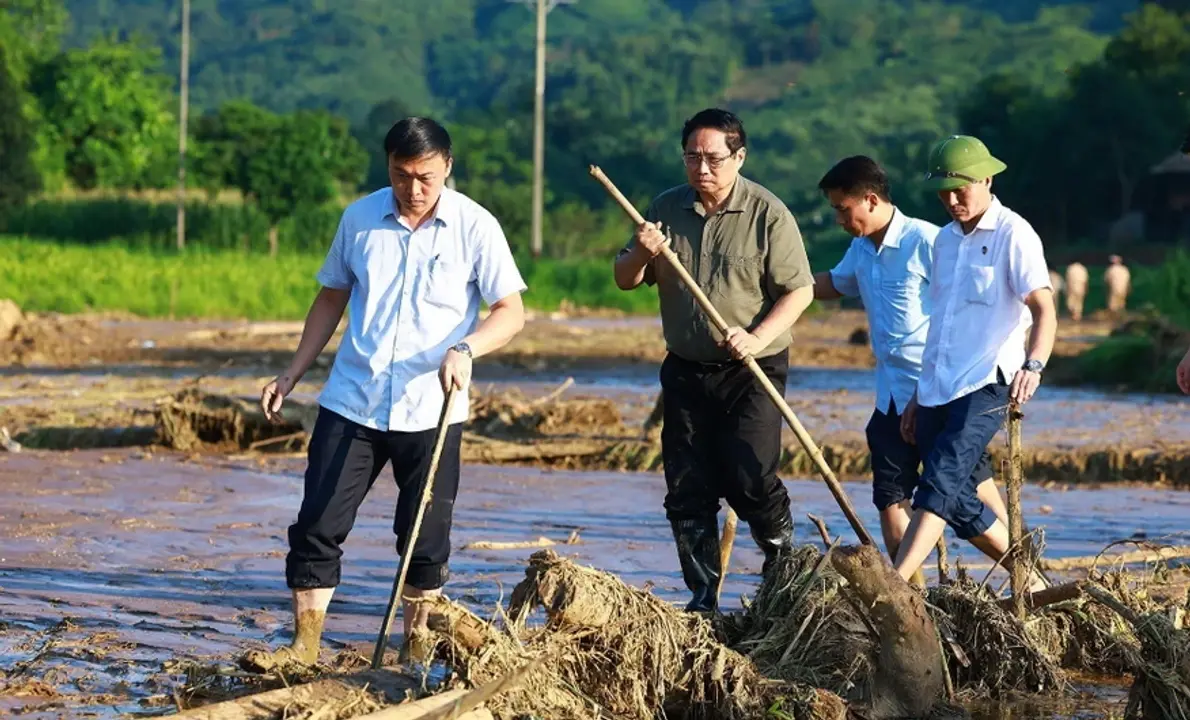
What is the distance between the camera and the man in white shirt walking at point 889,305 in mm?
7648

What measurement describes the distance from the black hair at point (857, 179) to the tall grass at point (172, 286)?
1013 inches

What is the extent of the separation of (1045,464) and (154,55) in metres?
62.3

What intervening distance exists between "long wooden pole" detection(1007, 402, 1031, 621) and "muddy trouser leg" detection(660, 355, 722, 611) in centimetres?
102

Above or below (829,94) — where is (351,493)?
below

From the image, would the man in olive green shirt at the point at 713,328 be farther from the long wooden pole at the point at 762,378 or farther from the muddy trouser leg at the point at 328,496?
the muddy trouser leg at the point at 328,496

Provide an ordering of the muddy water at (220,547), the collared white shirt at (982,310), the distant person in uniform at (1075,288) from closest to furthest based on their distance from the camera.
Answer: the muddy water at (220,547)
the collared white shirt at (982,310)
the distant person in uniform at (1075,288)

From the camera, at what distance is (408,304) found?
6.37m

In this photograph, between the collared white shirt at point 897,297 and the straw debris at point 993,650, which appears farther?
the collared white shirt at point 897,297

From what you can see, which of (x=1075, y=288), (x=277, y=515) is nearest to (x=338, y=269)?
(x=277, y=515)

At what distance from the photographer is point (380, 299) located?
21.0ft

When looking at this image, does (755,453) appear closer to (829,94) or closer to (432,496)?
(432,496)

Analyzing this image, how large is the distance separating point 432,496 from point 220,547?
328 centimetres

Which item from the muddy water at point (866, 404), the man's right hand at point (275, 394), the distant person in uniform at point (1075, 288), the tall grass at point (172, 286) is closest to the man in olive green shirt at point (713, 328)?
the man's right hand at point (275, 394)

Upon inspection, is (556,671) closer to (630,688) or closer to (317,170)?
(630,688)
